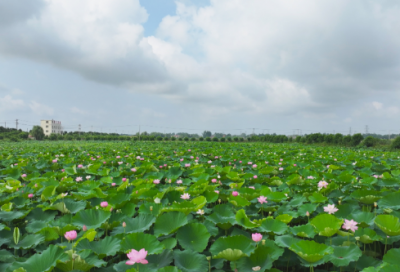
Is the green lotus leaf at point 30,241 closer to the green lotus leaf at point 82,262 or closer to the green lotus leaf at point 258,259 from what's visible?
the green lotus leaf at point 82,262

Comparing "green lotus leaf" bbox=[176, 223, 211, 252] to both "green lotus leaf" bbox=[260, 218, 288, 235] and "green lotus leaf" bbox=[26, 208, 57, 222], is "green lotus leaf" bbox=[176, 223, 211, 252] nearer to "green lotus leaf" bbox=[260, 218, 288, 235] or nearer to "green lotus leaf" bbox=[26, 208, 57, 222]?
"green lotus leaf" bbox=[260, 218, 288, 235]

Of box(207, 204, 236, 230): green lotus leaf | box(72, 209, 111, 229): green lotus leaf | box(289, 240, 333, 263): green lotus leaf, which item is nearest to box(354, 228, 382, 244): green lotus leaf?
box(289, 240, 333, 263): green lotus leaf

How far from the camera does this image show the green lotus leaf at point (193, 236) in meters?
1.50

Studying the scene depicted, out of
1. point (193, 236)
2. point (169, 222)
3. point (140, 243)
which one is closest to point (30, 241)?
point (140, 243)

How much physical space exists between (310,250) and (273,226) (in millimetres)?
392

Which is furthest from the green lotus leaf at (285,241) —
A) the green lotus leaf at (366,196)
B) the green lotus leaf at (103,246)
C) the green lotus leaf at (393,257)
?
the green lotus leaf at (366,196)

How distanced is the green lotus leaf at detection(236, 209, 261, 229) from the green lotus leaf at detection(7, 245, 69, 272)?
1089 millimetres

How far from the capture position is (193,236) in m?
1.56

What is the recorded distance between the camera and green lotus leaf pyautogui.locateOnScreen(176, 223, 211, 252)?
150 cm

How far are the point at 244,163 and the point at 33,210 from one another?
12.0 feet

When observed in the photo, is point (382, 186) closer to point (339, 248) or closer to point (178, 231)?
point (339, 248)

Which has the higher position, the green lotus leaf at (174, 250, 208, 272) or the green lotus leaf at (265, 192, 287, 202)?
the green lotus leaf at (265, 192, 287, 202)

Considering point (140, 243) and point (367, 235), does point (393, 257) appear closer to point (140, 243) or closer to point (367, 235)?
point (367, 235)

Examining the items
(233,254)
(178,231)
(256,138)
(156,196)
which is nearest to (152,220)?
(178,231)
